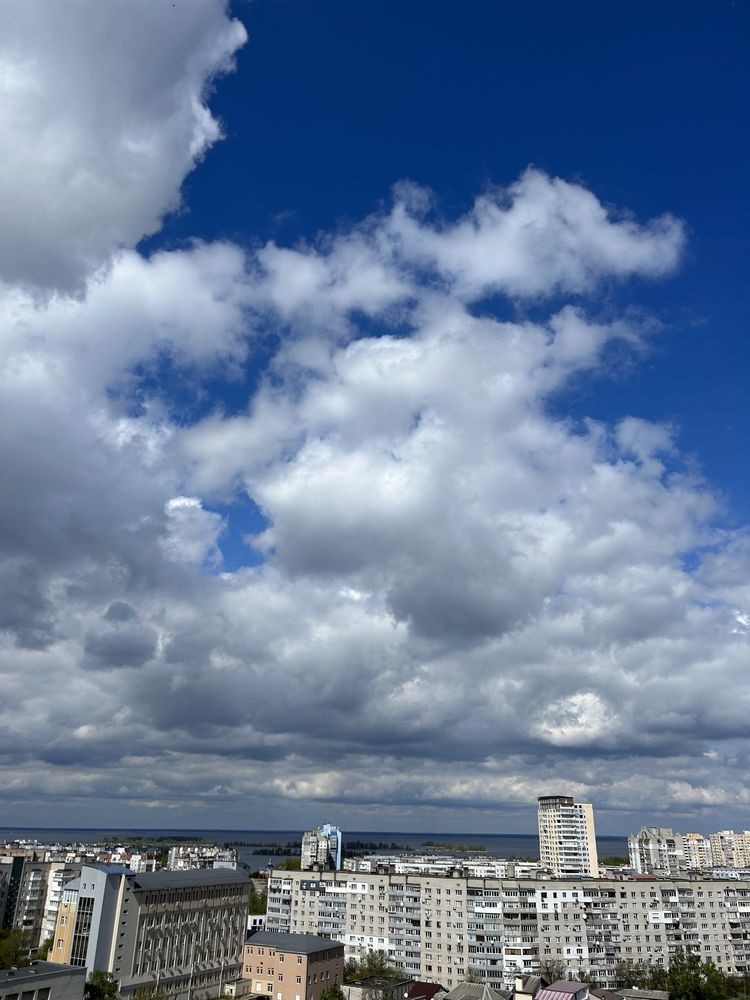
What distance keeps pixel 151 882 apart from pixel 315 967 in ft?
66.7

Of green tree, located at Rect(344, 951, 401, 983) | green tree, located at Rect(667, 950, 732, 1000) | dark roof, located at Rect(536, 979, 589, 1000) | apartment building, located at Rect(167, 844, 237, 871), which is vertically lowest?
green tree, located at Rect(344, 951, 401, 983)

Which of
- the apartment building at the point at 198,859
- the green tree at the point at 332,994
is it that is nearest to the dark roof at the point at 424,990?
the green tree at the point at 332,994

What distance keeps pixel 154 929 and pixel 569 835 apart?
454 ft

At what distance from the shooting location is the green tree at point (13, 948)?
86625mm

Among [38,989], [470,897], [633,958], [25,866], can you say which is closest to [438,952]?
[470,897]

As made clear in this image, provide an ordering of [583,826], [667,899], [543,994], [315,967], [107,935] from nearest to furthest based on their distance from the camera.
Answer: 1. [543,994]
2. [107,935]
3. [315,967]
4. [667,899]
5. [583,826]

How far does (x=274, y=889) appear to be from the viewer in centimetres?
11069

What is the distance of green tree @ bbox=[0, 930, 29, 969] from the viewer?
86625 millimetres

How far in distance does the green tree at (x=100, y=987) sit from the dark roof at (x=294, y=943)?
1815 centimetres

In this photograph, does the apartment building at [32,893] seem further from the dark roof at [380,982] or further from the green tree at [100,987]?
the dark roof at [380,982]

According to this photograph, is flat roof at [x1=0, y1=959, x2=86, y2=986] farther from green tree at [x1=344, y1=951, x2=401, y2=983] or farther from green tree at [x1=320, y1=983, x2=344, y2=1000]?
green tree at [x1=344, y1=951, x2=401, y2=983]

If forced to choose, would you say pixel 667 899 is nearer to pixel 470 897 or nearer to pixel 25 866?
pixel 470 897

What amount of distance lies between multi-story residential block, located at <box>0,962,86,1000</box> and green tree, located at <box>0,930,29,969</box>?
22.1 metres

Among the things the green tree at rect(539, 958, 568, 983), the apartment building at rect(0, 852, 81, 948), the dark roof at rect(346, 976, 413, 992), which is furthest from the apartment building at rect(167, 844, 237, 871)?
the green tree at rect(539, 958, 568, 983)
